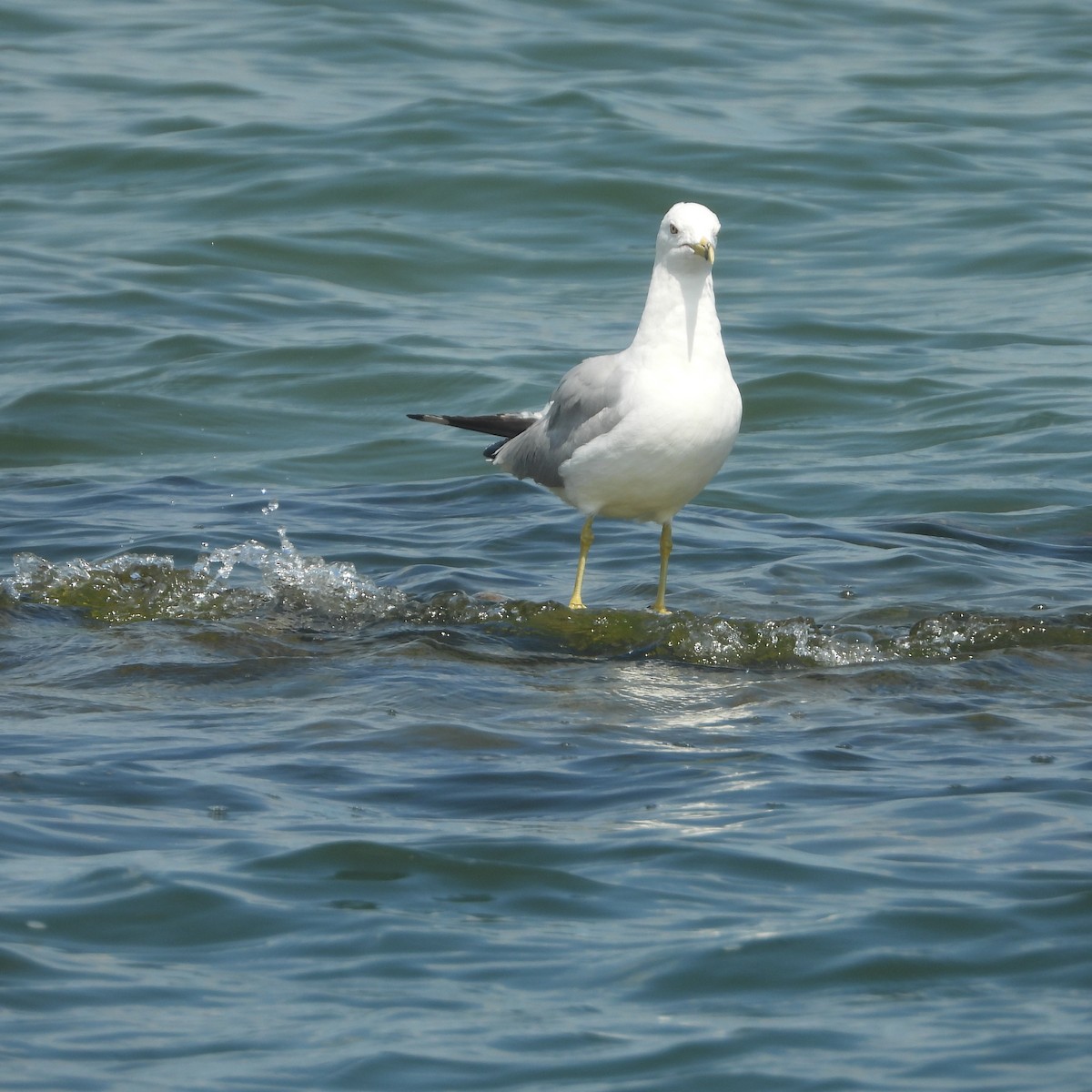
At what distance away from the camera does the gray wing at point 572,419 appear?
6355mm

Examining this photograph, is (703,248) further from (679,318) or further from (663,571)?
(663,571)

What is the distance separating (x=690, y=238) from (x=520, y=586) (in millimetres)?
1663

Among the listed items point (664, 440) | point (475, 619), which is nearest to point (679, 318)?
point (664, 440)

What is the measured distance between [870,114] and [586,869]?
1313 centimetres

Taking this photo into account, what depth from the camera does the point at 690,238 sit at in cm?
621

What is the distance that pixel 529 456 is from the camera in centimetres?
698

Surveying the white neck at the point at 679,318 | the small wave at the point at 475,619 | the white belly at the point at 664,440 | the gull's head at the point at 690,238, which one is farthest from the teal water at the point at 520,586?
the gull's head at the point at 690,238

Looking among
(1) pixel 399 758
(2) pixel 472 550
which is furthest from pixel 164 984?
(2) pixel 472 550

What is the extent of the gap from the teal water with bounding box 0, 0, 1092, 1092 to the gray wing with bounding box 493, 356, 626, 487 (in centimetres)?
53

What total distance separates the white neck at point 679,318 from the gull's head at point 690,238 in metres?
0.03

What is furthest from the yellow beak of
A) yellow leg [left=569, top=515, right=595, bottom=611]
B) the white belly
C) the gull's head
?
yellow leg [left=569, top=515, right=595, bottom=611]

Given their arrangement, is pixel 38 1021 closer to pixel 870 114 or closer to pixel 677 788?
pixel 677 788

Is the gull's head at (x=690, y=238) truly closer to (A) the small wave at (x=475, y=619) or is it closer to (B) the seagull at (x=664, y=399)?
(B) the seagull at (x=664, y=399)

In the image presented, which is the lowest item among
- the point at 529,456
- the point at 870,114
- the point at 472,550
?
the point at 472,550
